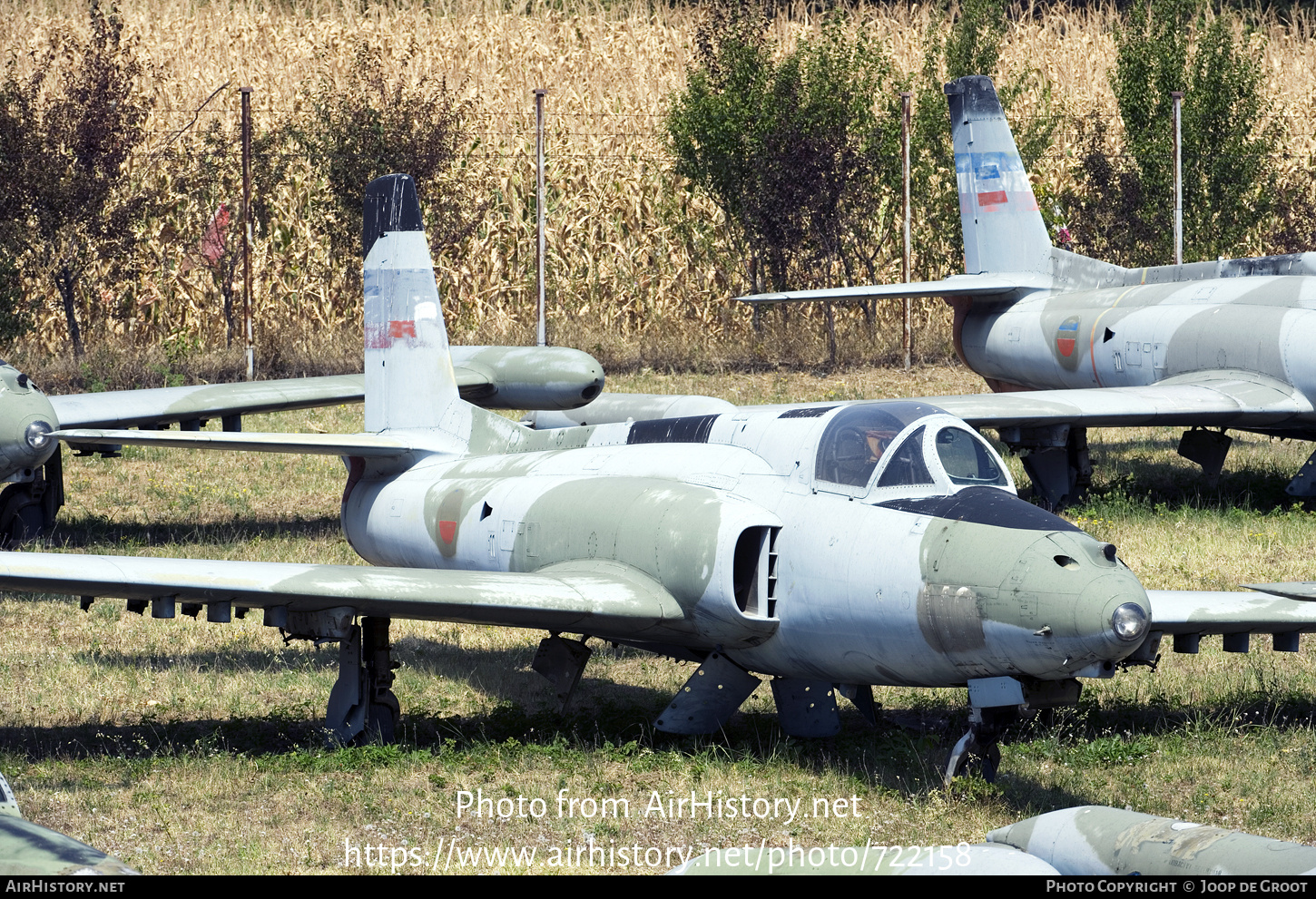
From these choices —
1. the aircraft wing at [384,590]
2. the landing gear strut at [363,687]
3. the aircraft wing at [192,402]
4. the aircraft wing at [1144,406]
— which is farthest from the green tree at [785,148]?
the landing gear strut at [363,687]

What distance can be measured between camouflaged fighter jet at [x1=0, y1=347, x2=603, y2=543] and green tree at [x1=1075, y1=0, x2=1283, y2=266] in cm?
1360

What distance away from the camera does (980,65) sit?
27.2 meters

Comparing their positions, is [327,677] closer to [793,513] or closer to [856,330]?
[793,513]

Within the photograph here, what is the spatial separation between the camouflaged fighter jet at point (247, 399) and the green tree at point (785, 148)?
9422mm

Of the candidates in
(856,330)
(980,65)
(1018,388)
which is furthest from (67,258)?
(980,65)

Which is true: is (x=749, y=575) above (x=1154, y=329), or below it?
below

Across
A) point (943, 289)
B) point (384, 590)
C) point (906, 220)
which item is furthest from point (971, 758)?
point (906, 220)

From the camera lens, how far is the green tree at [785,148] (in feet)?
80.4

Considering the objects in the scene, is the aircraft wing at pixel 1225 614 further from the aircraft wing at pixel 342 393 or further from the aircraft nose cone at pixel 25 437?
the aircraft nose cone at pixel 25 437

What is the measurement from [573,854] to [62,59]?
88.3ft

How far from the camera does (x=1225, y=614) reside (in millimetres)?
8836

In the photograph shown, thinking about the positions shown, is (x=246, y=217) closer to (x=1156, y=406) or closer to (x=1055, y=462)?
(x=1055, y=462)

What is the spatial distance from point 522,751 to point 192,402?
834 centimetres
